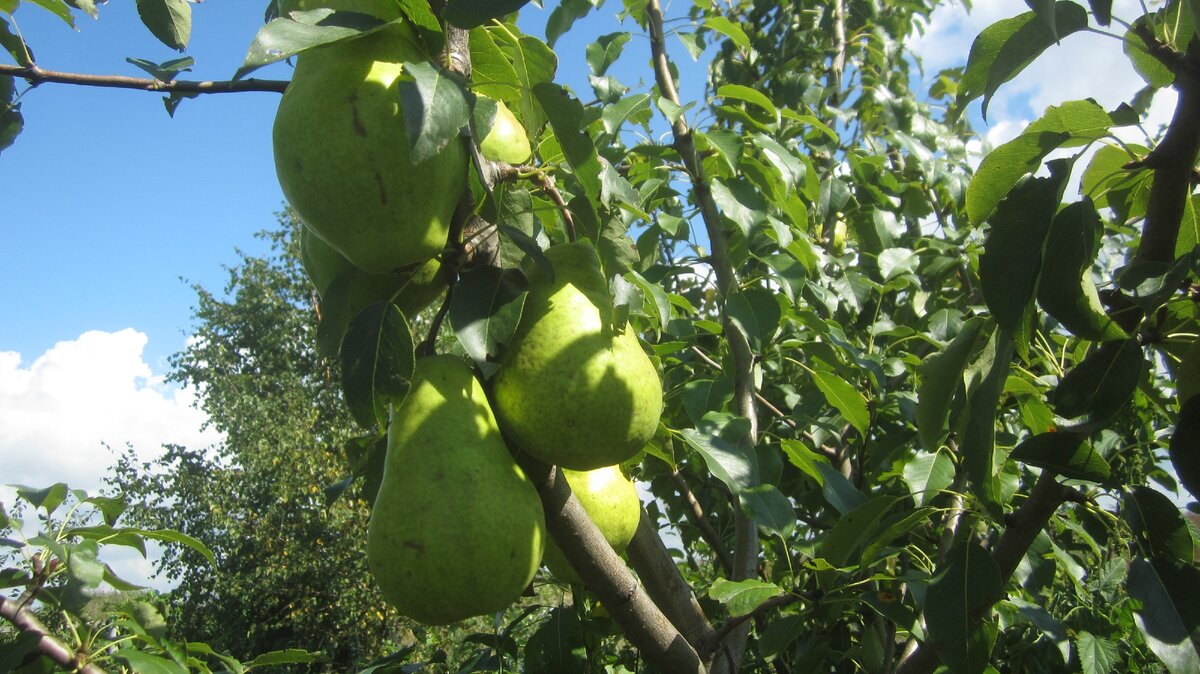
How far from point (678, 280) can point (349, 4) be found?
237cm

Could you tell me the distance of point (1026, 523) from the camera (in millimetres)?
1112

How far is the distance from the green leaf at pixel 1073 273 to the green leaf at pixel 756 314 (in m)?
0.80

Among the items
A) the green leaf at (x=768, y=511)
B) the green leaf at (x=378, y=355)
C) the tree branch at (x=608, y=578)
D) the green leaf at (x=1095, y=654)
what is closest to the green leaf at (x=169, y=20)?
the green leaf at (x=378, y=355)

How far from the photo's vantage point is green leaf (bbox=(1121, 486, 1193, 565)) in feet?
3.44

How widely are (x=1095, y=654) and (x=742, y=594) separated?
1.20 metres

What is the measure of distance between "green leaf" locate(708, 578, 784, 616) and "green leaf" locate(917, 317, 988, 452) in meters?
0.33

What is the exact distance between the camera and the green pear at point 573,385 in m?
0.89

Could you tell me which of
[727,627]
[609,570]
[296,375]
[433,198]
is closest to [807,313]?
[727,627]

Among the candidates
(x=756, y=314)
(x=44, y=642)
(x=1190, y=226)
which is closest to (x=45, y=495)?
(x=44, y=642)

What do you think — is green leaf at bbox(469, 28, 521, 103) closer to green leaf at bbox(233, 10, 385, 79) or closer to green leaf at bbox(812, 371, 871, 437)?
green leaf at bbox(233, 10, 385, 79)

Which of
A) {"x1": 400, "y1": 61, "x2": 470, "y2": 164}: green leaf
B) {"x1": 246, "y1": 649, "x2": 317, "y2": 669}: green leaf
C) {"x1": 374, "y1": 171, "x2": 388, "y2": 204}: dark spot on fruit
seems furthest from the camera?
{"x1": 246, "y1": 649, "x2": 317, "y2": 669}: green leaf

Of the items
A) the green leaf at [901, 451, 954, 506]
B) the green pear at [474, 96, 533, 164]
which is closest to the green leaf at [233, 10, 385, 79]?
the green pear at [474, 96, 533, 164]

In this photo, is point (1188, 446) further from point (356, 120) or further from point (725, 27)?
point (725, 27)

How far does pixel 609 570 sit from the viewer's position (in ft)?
3.18
